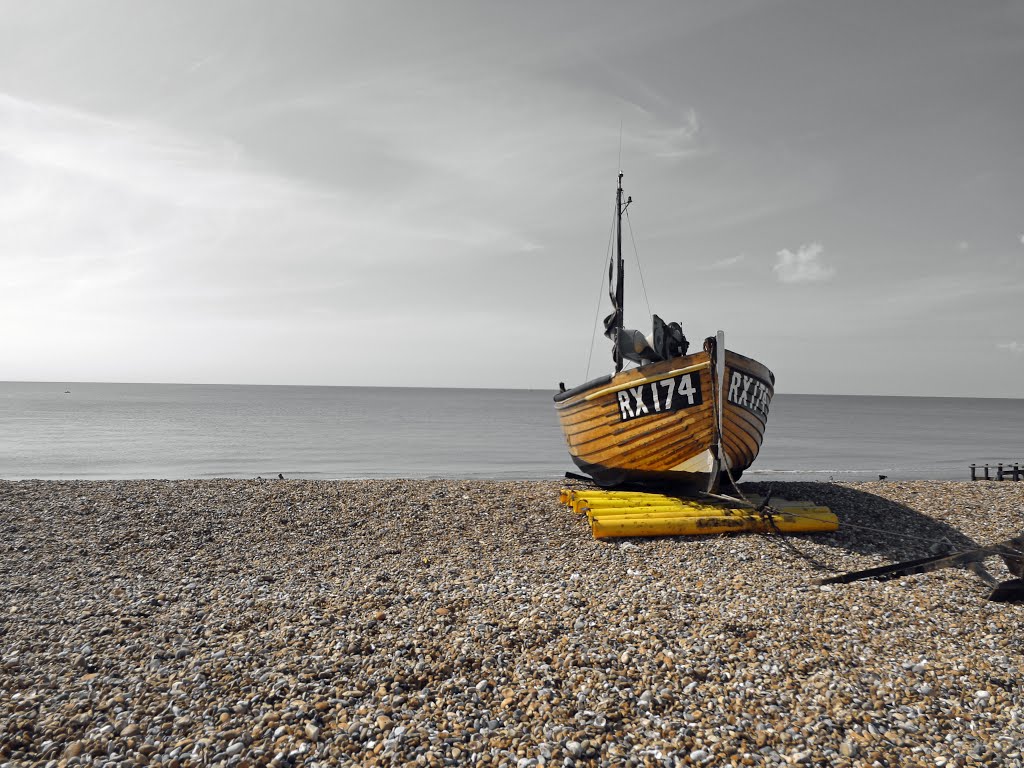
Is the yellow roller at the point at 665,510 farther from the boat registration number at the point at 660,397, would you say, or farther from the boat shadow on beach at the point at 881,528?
the boat registration number at the point at 660,397

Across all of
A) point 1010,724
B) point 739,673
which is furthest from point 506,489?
point 1010,724

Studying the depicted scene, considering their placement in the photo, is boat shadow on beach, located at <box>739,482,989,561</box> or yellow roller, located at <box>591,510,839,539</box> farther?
yellow roller, located at <box>591,510,839,539</box>

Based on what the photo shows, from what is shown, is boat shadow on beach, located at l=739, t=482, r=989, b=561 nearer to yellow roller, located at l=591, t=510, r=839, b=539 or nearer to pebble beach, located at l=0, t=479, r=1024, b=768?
pebble beach, located at l=0, t=479, r=1024, b=768

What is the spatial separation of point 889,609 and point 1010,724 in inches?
82.1

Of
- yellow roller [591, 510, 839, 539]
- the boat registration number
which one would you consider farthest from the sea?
yellow roller [591, 510, 839, 539]

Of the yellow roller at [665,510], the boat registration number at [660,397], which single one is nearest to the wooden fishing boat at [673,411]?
the boat registration number at [660,397]

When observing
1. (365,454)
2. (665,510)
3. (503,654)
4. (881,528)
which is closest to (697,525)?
(665,510)

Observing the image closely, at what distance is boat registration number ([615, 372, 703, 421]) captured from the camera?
989 centimetres

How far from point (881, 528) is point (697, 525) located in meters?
3.76

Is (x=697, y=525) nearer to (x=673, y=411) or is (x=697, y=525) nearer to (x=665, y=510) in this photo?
(x=665, y=510)

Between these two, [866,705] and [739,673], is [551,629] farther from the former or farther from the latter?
[866,705]

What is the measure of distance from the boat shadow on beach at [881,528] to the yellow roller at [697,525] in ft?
0.98

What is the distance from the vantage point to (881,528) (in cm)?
1019

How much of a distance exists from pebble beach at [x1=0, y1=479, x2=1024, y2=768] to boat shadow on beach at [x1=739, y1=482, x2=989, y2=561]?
0.43 feet
